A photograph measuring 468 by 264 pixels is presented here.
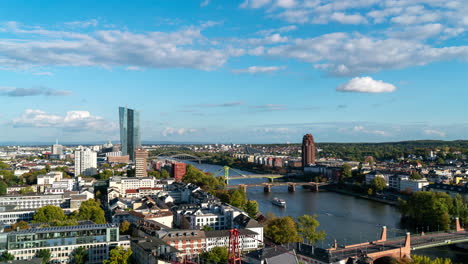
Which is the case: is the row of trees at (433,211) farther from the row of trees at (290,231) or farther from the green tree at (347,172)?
the green tree at (347,172)

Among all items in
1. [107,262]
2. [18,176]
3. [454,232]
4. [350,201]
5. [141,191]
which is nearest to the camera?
[107,262]

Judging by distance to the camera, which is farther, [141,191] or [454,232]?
[141,191]

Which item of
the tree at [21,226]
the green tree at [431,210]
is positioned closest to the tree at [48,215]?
the tree at [21,226]

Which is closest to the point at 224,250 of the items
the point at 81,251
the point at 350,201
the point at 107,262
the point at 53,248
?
the point at 107,262

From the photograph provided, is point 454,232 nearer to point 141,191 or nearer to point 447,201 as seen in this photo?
point 447,201

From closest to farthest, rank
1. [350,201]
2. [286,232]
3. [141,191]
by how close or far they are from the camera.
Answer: [286,232]
[141,191]
[350,201]
